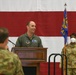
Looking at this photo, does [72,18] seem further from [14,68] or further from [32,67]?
[14,68]

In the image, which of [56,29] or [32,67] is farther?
[56,29]

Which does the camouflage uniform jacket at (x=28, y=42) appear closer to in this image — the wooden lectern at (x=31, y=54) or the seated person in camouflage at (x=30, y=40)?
the seated person in camouflage at (x=30, y=40)

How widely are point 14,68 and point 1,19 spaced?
4.95 meters

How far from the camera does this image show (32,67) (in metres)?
5.95

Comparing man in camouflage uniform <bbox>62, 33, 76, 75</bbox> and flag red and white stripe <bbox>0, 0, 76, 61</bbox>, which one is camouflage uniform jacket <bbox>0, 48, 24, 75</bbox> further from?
flag red and white stripe <bbox>0, 0, 76, 61</bbox>

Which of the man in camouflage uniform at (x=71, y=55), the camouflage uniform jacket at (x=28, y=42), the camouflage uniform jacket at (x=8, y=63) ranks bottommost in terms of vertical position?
the man in camouflage uniform at (x=71, y=55)

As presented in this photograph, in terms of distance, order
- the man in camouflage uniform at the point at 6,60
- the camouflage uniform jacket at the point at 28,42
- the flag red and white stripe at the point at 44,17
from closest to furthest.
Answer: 1. the man in camouflage uniform at the point at 6,60
2. the camouflage uniform jacket at the point at 28,42
3. the flag red and white stripe at the point at 44,17

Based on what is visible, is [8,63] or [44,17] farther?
[44,17]

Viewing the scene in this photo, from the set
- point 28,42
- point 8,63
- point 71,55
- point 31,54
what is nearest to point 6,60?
point 8,63

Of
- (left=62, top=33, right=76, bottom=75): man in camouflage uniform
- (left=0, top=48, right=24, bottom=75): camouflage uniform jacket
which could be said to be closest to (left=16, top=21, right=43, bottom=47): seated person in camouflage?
(left=62, top=33, right=76, bottom=75): man in camouflage uniform

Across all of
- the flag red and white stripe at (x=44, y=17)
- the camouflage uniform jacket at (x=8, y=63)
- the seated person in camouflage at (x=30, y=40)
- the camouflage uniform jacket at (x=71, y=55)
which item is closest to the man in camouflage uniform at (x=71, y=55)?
the camouflage uniform jacket at (x=71, y=55)

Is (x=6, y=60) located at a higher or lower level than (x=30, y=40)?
higher

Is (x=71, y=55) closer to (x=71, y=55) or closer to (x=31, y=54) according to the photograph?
(x=71, y=55)
